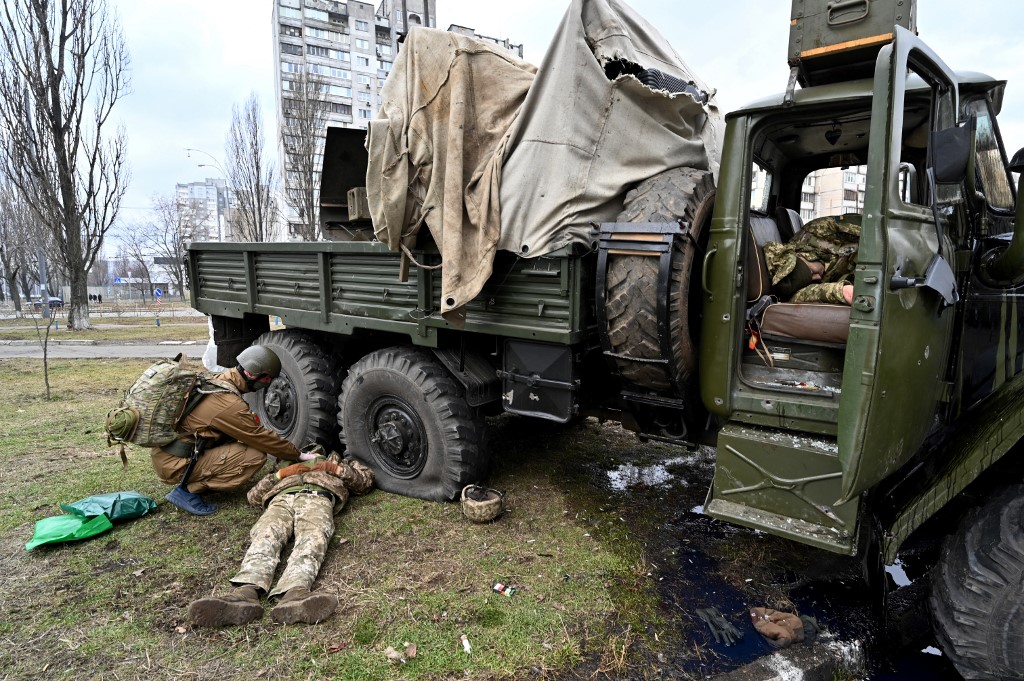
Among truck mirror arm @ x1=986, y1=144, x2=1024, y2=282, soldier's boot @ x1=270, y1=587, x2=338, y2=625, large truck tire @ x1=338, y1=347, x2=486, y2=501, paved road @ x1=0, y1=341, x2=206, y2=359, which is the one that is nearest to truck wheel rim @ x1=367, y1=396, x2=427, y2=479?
large truck tire @ x1=338, y1=347, x2=486, y2=501

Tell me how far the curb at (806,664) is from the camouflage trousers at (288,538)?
2115 mm

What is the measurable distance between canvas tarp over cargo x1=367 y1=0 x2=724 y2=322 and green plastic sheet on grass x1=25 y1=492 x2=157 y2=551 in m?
2.49

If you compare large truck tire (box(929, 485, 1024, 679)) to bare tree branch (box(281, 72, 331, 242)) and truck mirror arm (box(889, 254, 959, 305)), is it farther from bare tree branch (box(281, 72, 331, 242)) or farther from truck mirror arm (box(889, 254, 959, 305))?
bare tree branch (box(281, 72, 331, 242))

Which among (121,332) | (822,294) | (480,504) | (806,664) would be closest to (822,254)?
(822,294)

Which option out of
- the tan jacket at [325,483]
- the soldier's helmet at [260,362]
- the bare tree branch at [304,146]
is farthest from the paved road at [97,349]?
the tan jacket at [325,483]

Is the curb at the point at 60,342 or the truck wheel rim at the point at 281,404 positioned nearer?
the truck wheel rim at the point at 281,404

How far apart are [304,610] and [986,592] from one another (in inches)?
113

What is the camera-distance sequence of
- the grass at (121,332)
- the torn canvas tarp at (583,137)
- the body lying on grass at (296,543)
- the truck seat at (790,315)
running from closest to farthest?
the truck seat at (790,315) → the body lying on grass at (296,543) → the torn canvas tarp at (583,137) → the grass at (121,332)

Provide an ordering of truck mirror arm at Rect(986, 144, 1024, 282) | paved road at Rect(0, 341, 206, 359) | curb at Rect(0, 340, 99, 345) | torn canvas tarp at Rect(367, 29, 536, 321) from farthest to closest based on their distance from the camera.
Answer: curb at Rect(0, 340, 99, 345) → paved road at Rect(0, 341, 206, 359) → torn canvas tarp at Rect(367, 29, 536, 321) → truck mirror arm at Rect(986, 144, 1024, 282)

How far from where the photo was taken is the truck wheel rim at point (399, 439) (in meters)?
4.28

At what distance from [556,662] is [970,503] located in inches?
74.9

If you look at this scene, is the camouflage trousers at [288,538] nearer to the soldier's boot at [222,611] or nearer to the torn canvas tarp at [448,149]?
the soldier's boot at [222,611]

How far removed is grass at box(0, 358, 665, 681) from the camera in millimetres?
2668

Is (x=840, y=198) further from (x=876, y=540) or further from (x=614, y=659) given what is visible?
(x=614, y=659)
